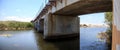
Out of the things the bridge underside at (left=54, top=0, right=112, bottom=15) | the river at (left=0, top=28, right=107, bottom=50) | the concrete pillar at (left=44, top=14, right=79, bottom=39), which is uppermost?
the bridge underside at (left=54, top=0, right=112, bottom=15)

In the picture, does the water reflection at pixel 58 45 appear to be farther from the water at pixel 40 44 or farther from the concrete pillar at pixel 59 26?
the concrete pillar at pixel 59 26

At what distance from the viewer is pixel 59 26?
20156mm

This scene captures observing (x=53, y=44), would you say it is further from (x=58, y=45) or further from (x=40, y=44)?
(x=40, y=44)

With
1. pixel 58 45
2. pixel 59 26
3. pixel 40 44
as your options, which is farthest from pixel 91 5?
pixel 59 26

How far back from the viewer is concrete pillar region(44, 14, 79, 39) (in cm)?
1940

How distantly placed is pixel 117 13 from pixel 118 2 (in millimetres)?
285

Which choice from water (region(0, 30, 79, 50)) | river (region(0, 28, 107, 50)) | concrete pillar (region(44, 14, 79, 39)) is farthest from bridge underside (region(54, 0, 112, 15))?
concrete pillar (region(44, 14, 79, 39))

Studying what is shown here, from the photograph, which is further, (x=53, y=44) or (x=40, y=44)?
(x=40, y=44)

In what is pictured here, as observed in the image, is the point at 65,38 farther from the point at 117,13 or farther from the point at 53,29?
the point at 117,13

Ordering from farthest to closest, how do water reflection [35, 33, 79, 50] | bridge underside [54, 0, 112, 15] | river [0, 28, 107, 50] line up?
river [0, 28, 107, 50]
water reflection [35, 33, 79, 50]
bridge underside [54, 0, 112, 15]

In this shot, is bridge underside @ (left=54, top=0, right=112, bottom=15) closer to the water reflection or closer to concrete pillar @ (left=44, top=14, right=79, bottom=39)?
the water reflection

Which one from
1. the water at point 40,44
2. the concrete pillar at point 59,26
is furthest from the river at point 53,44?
the concrete pillar at point 59,26

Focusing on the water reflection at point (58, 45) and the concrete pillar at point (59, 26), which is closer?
the water reflection at point (58, 45)

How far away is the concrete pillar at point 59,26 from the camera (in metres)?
19.4
